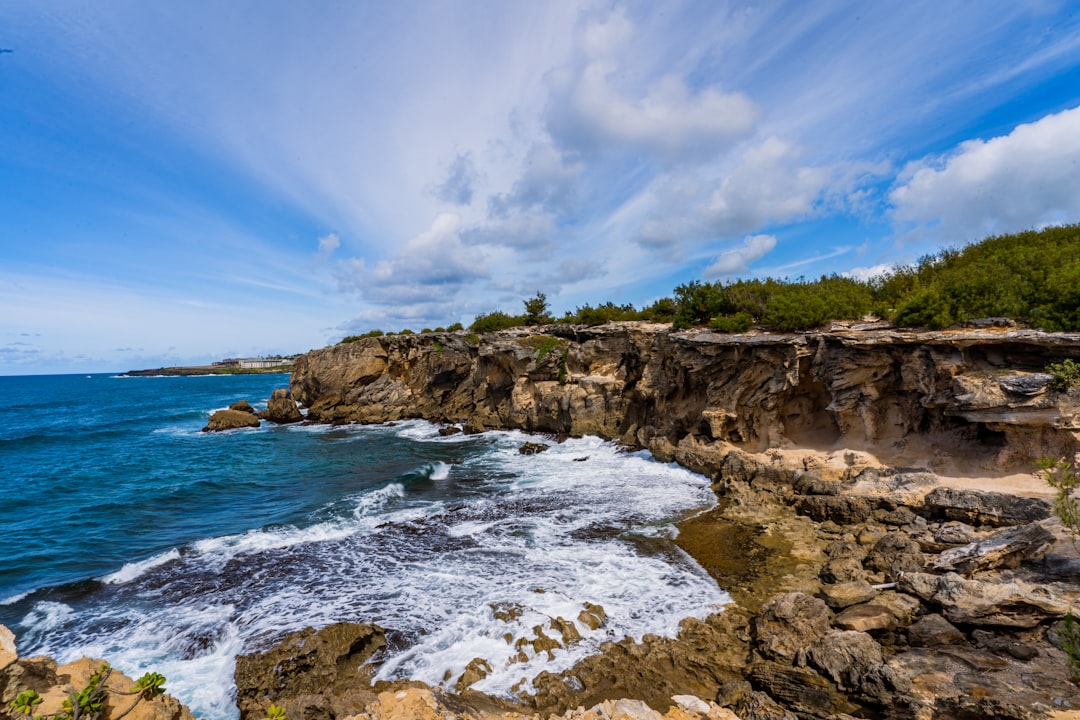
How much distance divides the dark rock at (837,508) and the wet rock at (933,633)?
19.9 ft

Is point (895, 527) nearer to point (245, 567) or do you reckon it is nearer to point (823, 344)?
point (823, 344)

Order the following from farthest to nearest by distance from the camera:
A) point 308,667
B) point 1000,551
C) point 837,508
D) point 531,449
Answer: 1. point 531,449
2. point 837,508
3. point 1000,551
4. point 308,667

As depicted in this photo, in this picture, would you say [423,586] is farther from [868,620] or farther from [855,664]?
[868,620]

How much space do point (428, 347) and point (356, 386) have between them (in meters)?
8.85

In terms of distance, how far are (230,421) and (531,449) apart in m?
34.2

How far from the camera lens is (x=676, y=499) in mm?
19094

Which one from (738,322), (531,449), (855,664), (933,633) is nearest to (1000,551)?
(933,633)

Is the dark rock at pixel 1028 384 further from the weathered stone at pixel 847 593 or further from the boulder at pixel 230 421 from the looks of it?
the boulder at pixel 230 421

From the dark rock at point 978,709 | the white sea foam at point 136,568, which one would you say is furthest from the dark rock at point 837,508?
the white sea foam at point 136,568

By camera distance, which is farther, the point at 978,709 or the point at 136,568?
the point at 136,568

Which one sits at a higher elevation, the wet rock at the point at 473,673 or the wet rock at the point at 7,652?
the wet rock at the point at 7,652

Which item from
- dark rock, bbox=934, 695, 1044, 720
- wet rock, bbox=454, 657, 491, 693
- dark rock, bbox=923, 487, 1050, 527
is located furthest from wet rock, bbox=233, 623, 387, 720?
dark rock, bbox=923, 487, 1050, 527

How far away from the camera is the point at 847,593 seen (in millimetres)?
10547

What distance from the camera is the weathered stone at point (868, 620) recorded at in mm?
9391
